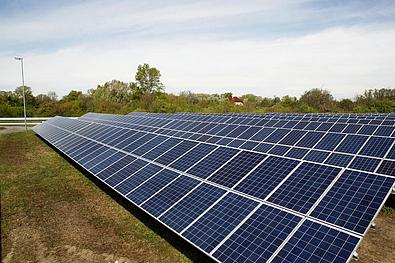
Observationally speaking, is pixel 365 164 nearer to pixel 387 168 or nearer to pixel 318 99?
pixel 387 168

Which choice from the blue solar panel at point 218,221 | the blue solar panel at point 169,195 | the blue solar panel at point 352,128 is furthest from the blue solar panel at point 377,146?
the blue solar panel at point 169,195

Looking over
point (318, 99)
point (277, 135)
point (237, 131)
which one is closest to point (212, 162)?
point (277, 135)

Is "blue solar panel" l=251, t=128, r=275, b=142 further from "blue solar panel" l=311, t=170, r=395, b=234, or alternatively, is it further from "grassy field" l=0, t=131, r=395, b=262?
"blue solar panel" l=311, t=170, r=395, b=234

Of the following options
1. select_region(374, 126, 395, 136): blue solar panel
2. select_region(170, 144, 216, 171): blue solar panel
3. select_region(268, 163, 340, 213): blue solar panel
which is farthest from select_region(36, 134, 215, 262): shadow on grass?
select_region(374, 126, 395, 136): blue solar panel

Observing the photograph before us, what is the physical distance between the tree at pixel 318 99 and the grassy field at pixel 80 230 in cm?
7104

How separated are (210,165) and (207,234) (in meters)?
4.15

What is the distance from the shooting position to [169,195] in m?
11.0

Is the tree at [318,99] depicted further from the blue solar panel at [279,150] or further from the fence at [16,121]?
the blue solar panel at [279,150]

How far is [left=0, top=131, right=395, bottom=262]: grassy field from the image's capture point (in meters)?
10.8

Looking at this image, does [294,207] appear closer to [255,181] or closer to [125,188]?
[255,181]

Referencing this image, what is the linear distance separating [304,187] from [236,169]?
9.59 ft

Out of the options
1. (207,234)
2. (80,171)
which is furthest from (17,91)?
(207,234)

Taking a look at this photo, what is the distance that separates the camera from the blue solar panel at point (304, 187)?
8445 mm

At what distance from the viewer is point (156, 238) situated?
11875 millimetres
